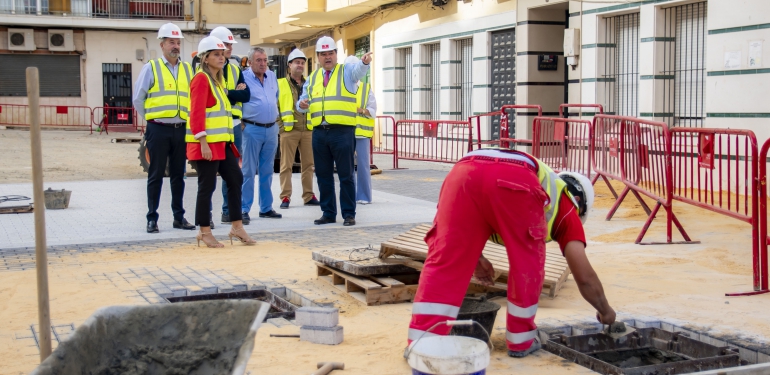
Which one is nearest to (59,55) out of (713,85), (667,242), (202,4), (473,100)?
(202,4)

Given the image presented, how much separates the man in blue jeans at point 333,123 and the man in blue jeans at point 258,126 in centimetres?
64

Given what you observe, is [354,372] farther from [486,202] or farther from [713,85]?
[713,85]

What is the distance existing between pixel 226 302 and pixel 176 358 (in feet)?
1.14

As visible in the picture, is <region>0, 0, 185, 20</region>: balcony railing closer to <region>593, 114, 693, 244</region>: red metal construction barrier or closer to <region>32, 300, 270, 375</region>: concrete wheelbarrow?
<region>593, 114, 693, 244</region>: red metal construction barrier

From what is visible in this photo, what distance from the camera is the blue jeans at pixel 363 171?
11.8m

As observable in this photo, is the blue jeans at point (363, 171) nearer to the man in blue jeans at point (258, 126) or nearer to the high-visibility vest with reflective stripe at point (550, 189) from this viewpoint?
the man in blue jeans at point (258, 126)

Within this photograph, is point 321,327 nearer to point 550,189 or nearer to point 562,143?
point 550,189

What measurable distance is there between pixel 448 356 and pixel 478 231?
1050 mm

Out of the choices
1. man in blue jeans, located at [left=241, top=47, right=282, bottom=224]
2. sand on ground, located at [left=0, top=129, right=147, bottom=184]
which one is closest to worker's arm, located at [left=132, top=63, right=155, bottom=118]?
man in blue jeans, located at [left=241, top=47, right=282, bottom=224]

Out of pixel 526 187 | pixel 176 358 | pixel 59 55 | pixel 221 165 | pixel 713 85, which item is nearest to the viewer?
pixel 176 358

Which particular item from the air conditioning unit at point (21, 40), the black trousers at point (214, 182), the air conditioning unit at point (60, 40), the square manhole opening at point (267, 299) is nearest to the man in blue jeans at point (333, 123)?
the black trousers at point (214, 182)

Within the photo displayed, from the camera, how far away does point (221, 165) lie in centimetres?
889

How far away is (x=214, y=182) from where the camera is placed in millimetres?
8828

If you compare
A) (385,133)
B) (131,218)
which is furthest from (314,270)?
(385,133)
